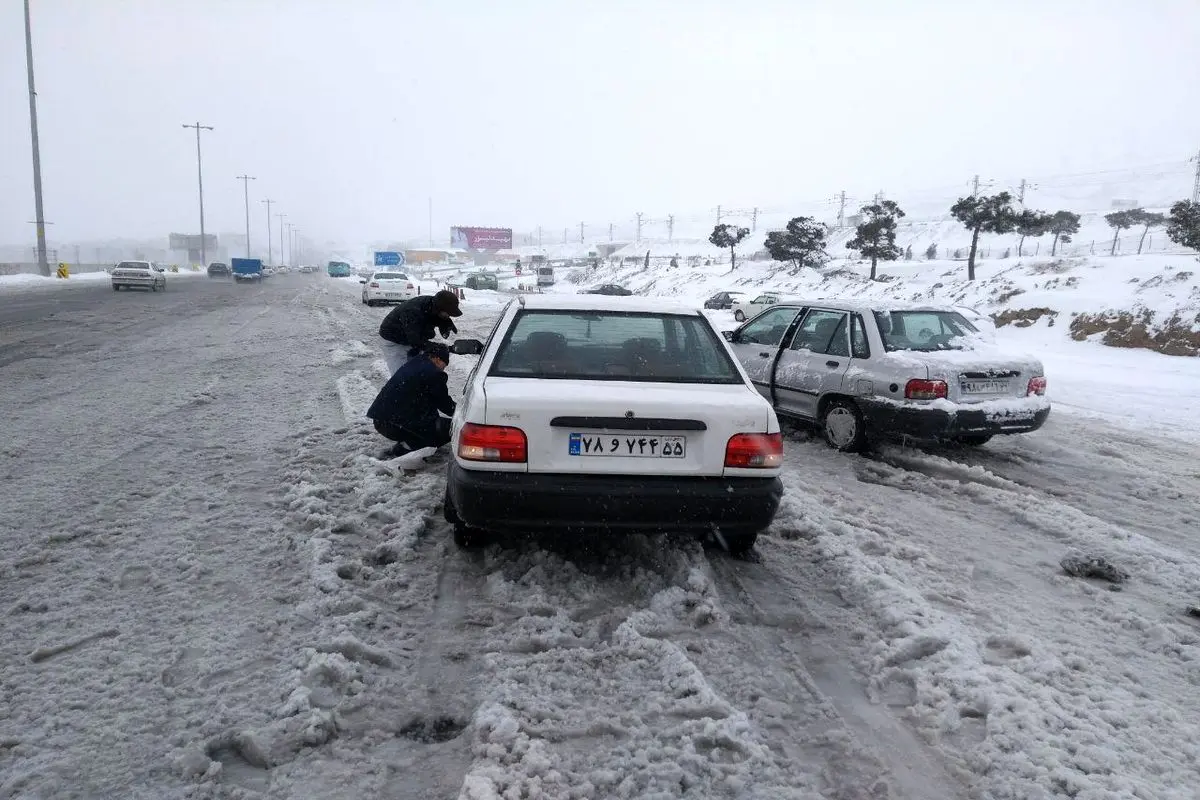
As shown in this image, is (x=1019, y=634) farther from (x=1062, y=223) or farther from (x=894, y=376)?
Result: (x=1062, y=223)

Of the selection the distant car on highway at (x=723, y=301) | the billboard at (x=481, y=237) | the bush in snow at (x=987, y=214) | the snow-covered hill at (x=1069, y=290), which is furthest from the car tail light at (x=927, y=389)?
the billboard at (x=481, y=237)

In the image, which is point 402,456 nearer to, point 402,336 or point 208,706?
point 402,336

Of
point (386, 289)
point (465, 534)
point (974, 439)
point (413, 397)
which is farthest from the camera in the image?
point (386, 289)

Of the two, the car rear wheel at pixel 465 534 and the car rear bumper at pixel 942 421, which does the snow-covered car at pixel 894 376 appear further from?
the car rear wheel at pixel 465 534

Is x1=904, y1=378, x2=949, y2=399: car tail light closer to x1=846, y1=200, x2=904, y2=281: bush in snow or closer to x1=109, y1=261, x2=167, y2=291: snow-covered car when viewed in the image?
x1=846, y1=200, x2=904, y2=281: bush in snow

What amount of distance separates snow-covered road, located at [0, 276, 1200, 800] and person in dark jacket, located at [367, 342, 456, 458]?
381mm

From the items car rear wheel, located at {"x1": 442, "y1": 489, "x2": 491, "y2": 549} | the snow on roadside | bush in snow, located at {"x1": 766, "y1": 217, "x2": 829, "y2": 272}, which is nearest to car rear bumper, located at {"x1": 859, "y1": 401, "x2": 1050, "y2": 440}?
the snow on roadside

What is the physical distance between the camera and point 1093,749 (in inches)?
104

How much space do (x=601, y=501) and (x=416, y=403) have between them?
2706mm

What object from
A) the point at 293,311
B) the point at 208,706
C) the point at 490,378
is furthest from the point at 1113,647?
the point at 293,311

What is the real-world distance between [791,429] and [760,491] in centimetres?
432

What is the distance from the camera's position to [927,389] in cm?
622

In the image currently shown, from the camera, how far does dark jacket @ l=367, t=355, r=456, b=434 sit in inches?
229

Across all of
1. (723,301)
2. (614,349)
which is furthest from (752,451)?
(723,301)
